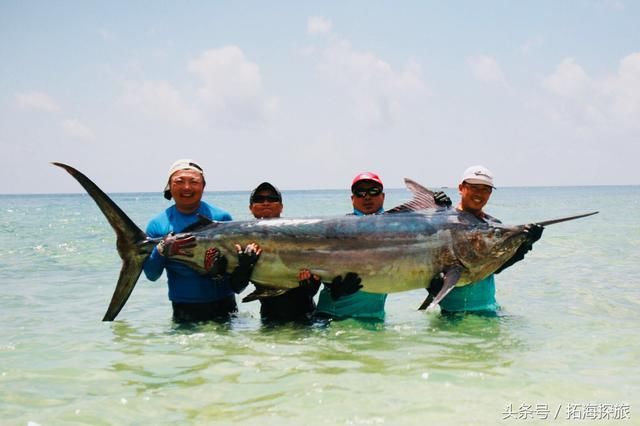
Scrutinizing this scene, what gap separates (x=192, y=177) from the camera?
189 inches

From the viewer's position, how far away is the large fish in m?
4.55

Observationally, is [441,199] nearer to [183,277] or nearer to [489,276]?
[489,276]

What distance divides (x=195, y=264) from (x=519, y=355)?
8.35 feet

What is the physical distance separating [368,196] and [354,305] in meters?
0.92

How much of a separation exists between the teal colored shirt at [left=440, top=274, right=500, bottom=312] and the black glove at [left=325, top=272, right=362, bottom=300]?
995mm

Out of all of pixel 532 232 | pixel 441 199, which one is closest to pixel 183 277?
pixel 441 199

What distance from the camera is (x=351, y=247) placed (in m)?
4.58

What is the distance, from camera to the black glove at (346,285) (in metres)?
4.50

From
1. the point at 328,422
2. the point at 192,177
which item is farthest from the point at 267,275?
the point at 328,422

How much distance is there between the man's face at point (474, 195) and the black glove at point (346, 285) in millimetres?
1162

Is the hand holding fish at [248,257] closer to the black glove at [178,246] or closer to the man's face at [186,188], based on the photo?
the black glove at [178,246]

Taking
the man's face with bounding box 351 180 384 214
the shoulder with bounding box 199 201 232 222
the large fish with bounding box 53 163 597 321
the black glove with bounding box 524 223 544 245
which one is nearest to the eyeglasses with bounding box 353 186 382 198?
the man's face with bounding box 351 180 384 214

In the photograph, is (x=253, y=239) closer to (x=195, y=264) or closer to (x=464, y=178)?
(x=195, y=264)

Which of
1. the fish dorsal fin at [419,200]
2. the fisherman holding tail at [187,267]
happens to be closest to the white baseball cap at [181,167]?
the fisherman holding tail at [187,267]
